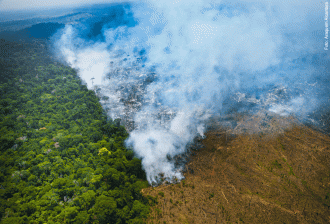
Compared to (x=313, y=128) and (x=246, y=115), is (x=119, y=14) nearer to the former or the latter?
(x=246, y=115)

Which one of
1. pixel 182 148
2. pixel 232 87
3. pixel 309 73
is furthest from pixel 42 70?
pixel 309 73

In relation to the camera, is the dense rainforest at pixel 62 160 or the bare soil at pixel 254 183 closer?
the dense rainforest at pixel 62 160

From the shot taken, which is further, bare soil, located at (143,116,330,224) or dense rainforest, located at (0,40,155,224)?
bare soil, located at (143,116,330,224)

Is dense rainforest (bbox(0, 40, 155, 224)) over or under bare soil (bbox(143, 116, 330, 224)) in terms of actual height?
over

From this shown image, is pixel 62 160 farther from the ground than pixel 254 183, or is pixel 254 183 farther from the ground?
pixel 62 160

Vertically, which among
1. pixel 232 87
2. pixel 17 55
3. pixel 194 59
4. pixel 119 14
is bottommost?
pixel 232 87
